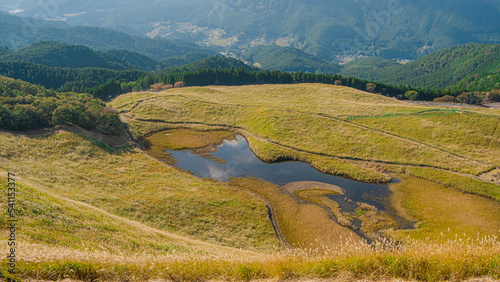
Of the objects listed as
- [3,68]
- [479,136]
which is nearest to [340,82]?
[479,136]

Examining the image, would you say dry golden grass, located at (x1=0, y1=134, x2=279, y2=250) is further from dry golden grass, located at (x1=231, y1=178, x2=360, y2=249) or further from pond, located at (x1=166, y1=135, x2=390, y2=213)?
pond, located at (x1=166, y1=135, x2=390, y2=213)

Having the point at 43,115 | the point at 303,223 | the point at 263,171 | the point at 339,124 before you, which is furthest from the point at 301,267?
the point at 43,115

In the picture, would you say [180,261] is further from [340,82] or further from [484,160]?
[340,82]

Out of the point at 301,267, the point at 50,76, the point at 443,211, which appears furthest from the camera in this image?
the point at 50,76

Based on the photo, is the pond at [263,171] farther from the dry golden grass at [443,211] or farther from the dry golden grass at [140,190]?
the dry golden grass at [140,190]

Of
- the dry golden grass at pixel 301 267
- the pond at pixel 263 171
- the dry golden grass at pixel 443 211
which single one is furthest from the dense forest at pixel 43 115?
the dry golden grass at pixel 443 211

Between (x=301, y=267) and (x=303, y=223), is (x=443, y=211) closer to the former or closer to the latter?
(x=303, y=223)

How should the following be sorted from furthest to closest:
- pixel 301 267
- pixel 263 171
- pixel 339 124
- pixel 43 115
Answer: pixel 339 124 → pixel 43 115 → pixel 263 171 → pixel 301 267
